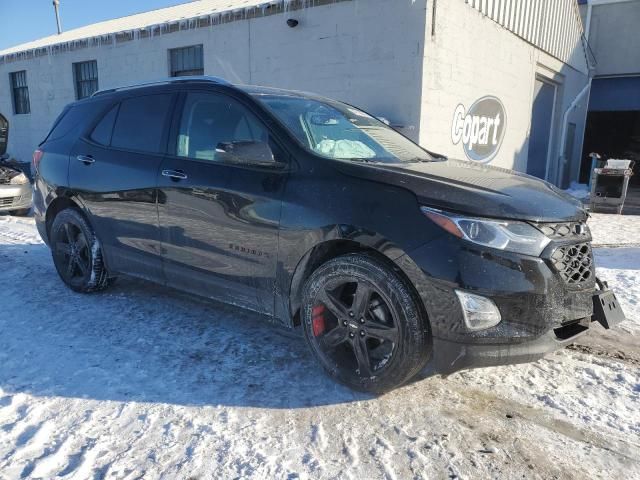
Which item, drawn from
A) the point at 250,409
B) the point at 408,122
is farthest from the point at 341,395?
the point at 408,122

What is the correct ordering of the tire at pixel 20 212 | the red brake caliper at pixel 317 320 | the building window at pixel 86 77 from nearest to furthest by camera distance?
the red brake caliper at pixel 317 320 < the tire at pixel 20 212 < the building window at pixel 86 77

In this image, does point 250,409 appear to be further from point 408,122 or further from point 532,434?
point 408,122

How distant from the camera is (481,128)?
1036cm

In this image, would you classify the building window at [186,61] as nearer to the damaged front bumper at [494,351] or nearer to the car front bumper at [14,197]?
the car front bumper at [14,197]

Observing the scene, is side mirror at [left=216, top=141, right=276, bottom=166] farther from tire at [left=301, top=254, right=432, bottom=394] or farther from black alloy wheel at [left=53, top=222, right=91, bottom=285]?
black alloy wheel at [left=53, top=222, right=91, bottom=285]

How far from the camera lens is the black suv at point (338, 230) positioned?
2477mm

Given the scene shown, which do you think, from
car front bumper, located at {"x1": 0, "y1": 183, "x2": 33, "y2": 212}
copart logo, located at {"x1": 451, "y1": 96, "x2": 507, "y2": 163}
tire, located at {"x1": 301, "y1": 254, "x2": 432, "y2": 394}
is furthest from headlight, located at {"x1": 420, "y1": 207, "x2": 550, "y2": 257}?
car front bumper, located at {"x1": 0, "y1": 183, "x2": 33, "y2": 212}

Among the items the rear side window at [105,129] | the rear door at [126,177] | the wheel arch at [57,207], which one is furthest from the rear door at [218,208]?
the wheel arch at [57,207]

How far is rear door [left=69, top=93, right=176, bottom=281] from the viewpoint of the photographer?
376cm

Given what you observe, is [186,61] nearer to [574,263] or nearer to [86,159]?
[86,159]

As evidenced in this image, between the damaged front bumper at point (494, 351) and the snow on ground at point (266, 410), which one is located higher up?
the damaged front bumper at point (494, 351)

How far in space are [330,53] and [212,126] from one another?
6.23m

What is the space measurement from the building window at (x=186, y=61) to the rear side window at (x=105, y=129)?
759 centimetres

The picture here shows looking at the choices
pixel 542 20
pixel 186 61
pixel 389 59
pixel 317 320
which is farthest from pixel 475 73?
pixel 317 320
